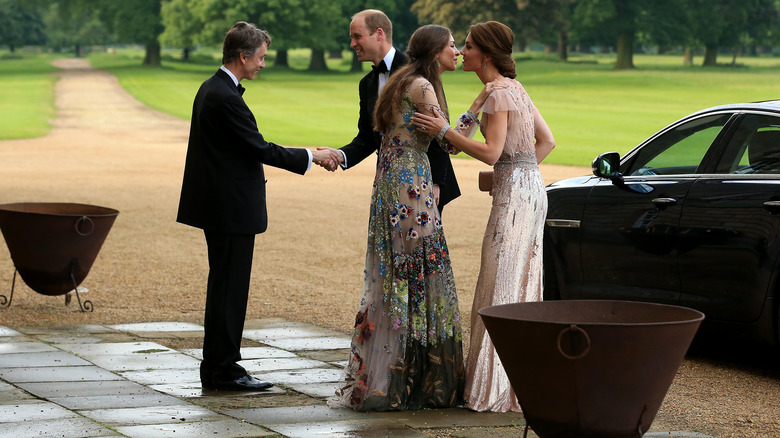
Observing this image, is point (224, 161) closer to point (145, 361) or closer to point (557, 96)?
point (145, 361)

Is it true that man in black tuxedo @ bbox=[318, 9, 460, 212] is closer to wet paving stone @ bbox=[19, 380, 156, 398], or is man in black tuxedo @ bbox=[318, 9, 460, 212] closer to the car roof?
wet paving stone @ bbox=[19, 380, 156, 398]

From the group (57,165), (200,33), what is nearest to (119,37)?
(200,33)

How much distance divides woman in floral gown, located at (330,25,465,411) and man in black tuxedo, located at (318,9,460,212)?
0.19 meters

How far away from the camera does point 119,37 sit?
82.1 meters

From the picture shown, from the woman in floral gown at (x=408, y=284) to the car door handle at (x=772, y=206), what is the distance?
1950 mm

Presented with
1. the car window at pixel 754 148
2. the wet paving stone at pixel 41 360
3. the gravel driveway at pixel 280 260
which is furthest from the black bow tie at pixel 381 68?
the wet paving stone at pixel 41 360

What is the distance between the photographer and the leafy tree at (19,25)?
11100cm

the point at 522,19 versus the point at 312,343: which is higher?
the point at 522,19

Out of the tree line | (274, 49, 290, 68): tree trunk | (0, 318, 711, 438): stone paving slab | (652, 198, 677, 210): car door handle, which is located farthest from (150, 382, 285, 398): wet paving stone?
(274, 49, 290, 68): tree trunk

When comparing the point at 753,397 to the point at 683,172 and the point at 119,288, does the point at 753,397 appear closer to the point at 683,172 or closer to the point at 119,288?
the point at 683,172

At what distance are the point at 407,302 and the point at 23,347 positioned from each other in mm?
2876

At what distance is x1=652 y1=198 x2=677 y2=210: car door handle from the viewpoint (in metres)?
6.82

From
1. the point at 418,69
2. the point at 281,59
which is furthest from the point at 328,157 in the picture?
the point at 281,59

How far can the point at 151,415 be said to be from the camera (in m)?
5.30
